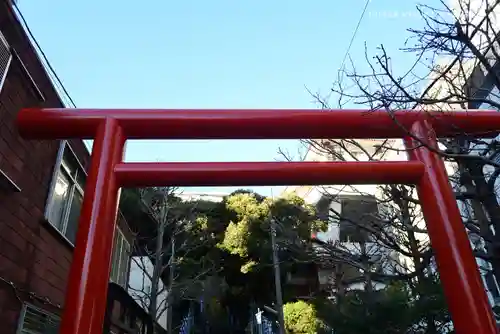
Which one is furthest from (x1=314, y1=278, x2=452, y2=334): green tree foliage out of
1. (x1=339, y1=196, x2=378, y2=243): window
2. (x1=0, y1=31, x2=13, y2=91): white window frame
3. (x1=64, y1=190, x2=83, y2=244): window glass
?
(x1=0, y1=31, x2=13, y2=91): white window frame

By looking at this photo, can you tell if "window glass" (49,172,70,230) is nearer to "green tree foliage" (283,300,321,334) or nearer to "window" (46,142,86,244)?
"window" (46,142,86,244)

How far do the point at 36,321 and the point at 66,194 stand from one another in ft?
7.10

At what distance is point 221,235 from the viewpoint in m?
19.8

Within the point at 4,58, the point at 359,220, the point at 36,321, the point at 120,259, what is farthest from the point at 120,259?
the point at 4,58

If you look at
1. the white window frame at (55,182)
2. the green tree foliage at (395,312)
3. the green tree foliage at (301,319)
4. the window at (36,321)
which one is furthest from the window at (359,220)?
the window at (36,321)

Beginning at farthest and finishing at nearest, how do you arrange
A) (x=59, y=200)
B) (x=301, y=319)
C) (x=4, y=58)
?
1. (x=301, y=319)
2. (x=59, y=200)
3. (x=4, y=58)

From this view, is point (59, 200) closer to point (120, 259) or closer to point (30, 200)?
point (30, 200)

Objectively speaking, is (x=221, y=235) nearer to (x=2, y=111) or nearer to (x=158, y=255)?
(x=158, y=255)

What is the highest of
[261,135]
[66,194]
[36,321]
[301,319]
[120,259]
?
[120,259]

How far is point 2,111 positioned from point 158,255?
24.1 feet

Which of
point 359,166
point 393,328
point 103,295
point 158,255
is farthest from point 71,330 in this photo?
point 158,255

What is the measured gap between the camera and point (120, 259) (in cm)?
1114

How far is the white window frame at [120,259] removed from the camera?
10.5 m

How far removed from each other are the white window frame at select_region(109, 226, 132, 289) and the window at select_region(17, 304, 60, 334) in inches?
155
